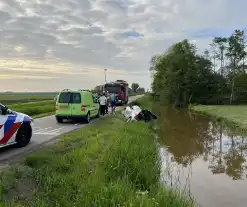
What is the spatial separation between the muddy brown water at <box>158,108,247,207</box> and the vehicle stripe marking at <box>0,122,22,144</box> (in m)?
4.91

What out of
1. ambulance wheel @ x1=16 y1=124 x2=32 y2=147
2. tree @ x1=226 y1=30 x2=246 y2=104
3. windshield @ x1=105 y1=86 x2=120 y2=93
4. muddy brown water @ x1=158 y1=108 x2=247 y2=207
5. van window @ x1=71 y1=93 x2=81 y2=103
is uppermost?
tree @ x1=226 y1=30 x2=246 y2=104

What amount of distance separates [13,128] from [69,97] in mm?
8894

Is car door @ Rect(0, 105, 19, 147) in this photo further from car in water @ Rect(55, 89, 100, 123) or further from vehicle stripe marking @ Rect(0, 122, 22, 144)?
car in water @ Rect(55, 89, 100, 123)

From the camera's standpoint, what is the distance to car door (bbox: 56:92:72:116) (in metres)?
19.3

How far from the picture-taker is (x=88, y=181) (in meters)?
6.80

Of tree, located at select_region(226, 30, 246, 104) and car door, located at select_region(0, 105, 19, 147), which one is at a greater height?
tree, located at select_region(226, 30, 246, 104)

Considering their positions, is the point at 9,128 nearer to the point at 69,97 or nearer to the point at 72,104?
the point at 72,104

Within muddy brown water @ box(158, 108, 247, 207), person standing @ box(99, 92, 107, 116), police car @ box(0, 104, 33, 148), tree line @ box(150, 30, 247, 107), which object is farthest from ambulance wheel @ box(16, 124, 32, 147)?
tree line @ box(150, 30, 247, 107)

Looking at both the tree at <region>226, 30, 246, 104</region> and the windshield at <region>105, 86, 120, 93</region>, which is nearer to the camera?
the windshield at <region>105, 86, 120, 93</region>

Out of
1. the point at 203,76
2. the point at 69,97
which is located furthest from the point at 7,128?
the point at 203,76

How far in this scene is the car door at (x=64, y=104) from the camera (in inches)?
761

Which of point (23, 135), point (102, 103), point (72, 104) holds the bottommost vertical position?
point (23, 135)

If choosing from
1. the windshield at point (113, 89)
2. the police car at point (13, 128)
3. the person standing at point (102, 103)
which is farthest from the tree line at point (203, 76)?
the police car at point (13, 128)

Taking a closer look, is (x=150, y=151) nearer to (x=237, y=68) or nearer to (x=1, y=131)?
(x=1, y=131)
